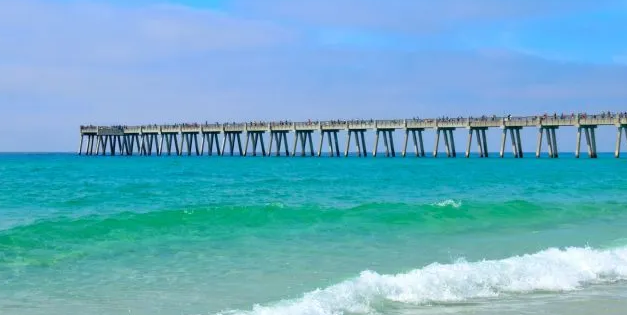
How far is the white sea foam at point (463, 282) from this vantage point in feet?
27.4

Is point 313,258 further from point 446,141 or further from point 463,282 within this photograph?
point 446,141

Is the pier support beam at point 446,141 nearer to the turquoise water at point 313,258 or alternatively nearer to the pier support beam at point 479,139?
the pier support beam at point 479,139

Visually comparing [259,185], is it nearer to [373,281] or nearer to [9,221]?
[9,221]

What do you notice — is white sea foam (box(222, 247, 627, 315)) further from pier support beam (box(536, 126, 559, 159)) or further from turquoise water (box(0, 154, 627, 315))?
pier support beam (box(536, 126, 559, 159))

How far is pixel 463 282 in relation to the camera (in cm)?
959

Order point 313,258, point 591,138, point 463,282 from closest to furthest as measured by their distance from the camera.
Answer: point 463,282
point 313,258
point 591,138

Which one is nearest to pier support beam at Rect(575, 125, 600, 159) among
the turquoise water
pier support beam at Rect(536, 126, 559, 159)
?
pier support beam at Rect(536, 126, 559, 159)

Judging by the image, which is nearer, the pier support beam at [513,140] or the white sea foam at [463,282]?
the white sea foam at [463,282]

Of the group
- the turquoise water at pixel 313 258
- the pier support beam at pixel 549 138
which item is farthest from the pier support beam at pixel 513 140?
the turquoise water at pixel 313 258

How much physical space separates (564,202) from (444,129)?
40.1m

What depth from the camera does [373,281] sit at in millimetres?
9320

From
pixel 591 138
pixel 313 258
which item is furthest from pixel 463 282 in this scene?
pixel 591 138

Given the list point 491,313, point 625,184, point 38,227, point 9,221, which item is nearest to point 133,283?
point 491,313

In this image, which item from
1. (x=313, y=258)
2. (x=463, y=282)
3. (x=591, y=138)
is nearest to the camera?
(x=463, y=282)
